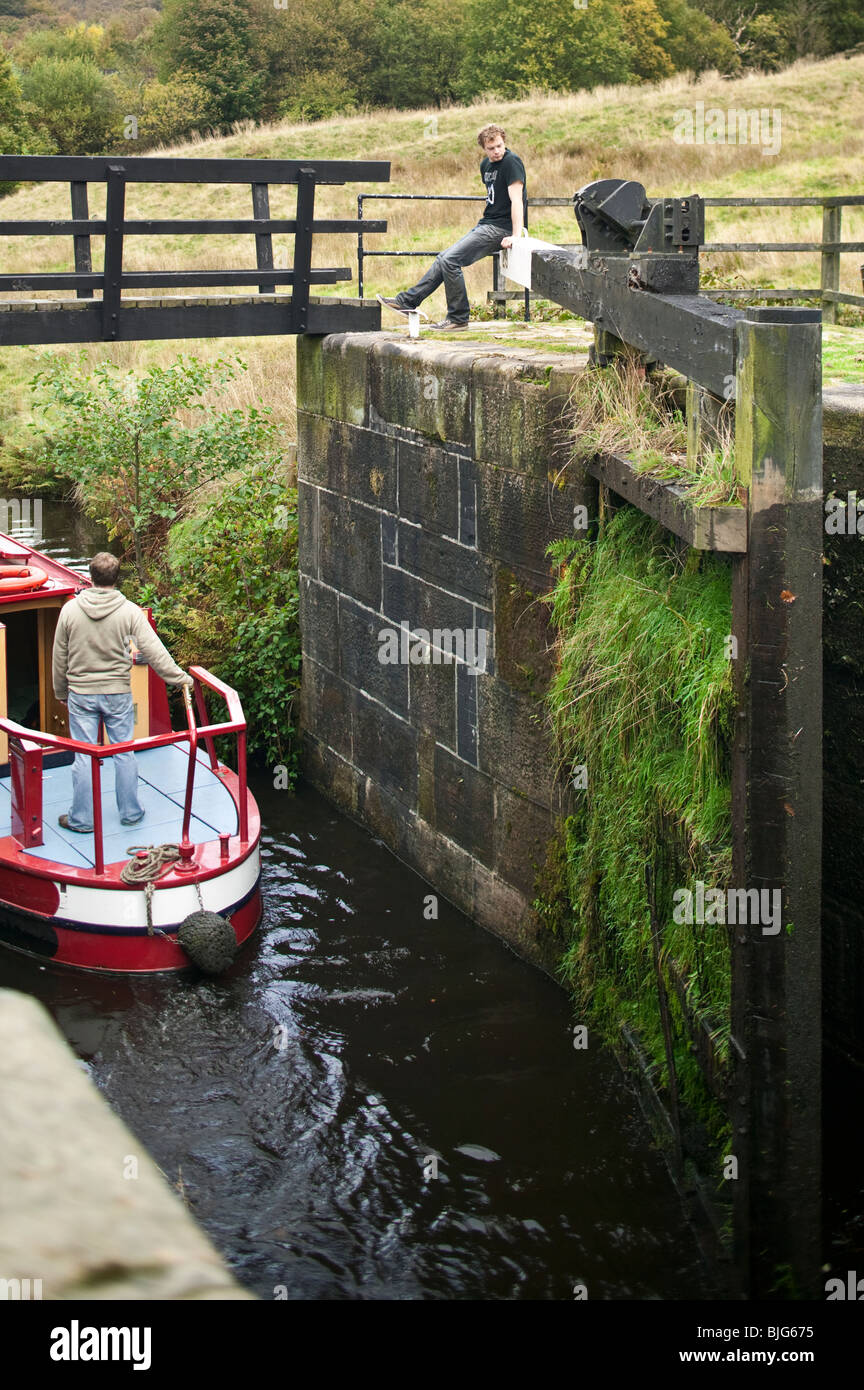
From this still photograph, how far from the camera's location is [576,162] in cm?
3275

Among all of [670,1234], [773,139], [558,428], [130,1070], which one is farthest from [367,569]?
[773,139]

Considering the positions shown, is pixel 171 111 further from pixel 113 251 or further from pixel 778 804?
pixel 778 804

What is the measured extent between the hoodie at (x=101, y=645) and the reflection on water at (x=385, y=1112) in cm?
179

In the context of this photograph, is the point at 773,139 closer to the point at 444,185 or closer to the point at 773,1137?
the point at 444,185

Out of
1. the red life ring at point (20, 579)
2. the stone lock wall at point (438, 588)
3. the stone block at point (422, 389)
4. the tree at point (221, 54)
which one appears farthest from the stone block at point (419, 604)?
the tree at point (221, 54)

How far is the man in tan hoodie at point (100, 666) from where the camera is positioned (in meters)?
8.38

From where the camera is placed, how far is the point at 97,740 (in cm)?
877

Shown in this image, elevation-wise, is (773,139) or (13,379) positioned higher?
(773,139)

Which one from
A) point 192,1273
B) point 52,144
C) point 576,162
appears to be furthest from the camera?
point 52,144

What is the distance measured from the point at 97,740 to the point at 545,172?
1046 inches

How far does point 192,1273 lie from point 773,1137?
11.7ft

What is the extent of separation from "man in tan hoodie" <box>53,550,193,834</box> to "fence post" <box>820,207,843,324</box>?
25.4 feet

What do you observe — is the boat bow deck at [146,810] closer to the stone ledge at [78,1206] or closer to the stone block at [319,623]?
the stone block at [319,623]

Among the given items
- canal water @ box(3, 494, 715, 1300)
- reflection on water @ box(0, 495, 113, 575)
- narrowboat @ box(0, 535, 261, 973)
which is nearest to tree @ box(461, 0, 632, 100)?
reflection on water @ box(0, 495, 113, 575)
